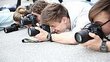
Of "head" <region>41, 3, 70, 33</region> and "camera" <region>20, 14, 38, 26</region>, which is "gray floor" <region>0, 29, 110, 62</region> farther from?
"camera" <region>20, 14, 38, 26</region>

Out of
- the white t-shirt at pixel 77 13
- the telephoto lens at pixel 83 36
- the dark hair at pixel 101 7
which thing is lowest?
the telephoto lens at pixel 83 36

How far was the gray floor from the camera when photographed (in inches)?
35.2

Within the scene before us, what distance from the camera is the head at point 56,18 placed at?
1.23 metres

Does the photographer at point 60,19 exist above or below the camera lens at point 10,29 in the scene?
above

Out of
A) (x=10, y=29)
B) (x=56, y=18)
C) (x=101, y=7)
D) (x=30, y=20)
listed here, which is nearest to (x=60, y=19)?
(x=56, y=18)

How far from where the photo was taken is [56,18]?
4.11ft

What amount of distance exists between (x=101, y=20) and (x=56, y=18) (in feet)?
1.30

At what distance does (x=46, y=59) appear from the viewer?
935 mm

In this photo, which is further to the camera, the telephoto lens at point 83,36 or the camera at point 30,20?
the camera at point 30,20

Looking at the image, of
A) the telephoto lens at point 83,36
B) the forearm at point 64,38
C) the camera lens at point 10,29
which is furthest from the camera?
A: the camera lens at point 10,29

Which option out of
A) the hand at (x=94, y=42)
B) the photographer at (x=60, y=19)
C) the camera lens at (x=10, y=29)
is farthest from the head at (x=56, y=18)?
the camera lens at (x=10, y=29)

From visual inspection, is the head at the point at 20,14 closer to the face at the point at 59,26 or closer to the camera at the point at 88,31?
the face at the point at 59,26

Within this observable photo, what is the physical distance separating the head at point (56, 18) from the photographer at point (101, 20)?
0.34 m

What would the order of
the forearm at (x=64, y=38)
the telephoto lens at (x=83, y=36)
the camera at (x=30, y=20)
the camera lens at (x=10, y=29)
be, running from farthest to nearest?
the camera lens at (x=10, y=29)
the camera at (x=30, y=20)
the forearm at (x=64, y=38)
the telephoto lens at (x=83, y=36)
